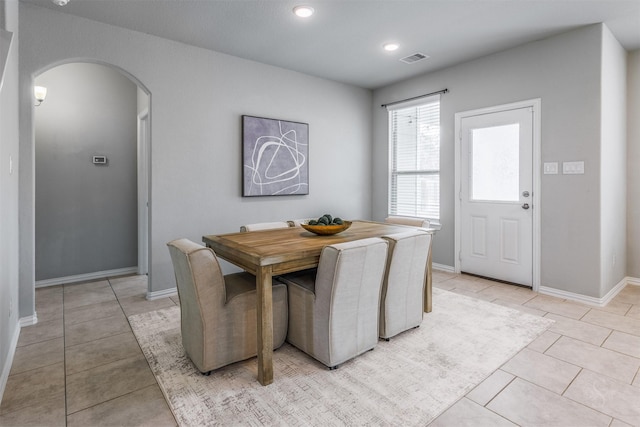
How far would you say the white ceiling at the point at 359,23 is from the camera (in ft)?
9.53

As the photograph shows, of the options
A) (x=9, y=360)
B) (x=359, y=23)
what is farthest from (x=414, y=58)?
(x=9, y=360)

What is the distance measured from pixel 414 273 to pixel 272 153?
2.46 m

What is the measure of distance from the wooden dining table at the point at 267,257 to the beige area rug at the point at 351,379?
205 mm

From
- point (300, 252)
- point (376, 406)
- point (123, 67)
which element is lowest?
point (376, 406)

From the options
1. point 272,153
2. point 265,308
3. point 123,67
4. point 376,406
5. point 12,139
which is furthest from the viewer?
point 272,153

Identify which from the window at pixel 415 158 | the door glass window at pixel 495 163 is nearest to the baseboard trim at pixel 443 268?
the window at pixel 415 158

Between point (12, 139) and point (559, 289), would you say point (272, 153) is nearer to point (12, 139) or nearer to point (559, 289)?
point (12, 139)

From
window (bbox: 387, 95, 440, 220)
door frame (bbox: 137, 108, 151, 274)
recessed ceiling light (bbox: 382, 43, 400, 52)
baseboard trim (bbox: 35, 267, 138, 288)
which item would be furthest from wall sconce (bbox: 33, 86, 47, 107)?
window (bbox: 387, 95, 440, 220)

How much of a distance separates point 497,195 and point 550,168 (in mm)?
618

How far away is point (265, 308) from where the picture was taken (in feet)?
6.49

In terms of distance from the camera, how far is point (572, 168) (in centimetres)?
346

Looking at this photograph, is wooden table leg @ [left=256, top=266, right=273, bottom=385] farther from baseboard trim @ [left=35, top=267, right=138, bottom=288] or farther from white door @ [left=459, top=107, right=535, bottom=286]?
baseboard trim @ [left=35, top=267, right=138, bottom=288]

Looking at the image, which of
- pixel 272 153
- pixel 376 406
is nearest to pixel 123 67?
pixel 272 153

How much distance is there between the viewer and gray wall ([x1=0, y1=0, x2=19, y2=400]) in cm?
203
